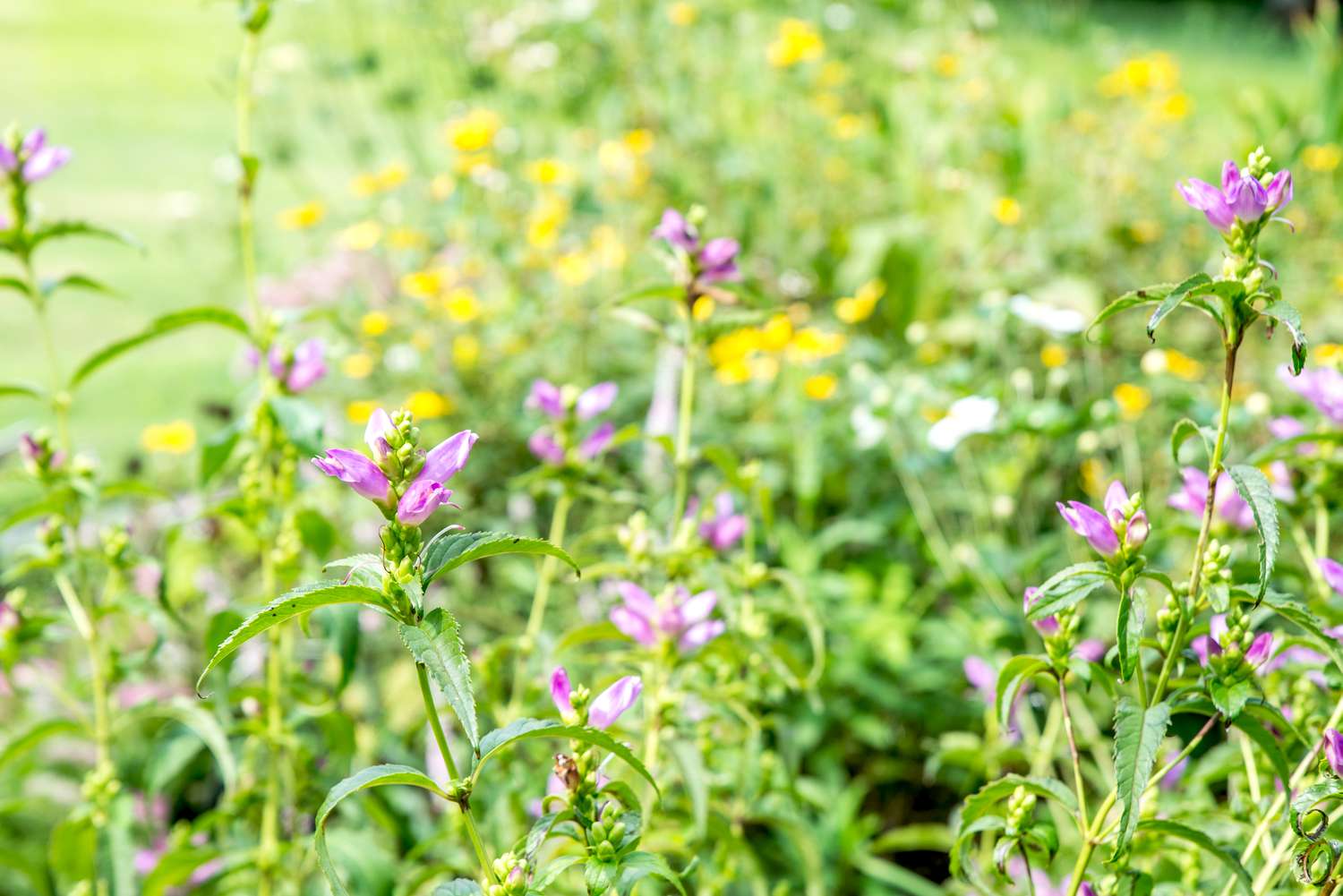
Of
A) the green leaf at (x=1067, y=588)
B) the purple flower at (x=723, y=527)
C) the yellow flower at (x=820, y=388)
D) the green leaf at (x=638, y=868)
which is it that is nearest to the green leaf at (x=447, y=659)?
the green leaf at (x=638, y=868)

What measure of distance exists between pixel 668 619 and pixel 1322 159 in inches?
99.2

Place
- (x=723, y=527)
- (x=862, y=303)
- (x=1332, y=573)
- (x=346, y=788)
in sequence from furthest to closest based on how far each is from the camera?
(x=862, y=303) → (x=723, y=527) → (x=1332, y=573) → (x=346, y=788)

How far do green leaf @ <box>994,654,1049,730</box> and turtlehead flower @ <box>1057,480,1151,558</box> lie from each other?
8cm

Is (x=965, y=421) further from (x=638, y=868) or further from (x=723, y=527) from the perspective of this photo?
(x=638, y=868)

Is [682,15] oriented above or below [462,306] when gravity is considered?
above

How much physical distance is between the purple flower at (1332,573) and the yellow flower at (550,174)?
1870 millimetres

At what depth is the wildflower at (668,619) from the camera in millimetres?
979

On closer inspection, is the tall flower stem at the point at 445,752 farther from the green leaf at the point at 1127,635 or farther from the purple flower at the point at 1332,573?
the purple flower at the point at 1332,573

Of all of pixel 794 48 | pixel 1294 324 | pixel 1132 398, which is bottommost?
pixel 1132 398

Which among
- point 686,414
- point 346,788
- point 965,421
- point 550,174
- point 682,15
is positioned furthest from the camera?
point 682,15

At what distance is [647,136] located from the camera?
271cm

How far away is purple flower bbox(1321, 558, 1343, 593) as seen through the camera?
33.0 inches

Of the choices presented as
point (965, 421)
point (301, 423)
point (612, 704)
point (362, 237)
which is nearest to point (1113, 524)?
point (612, 704)

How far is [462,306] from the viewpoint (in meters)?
2.20
